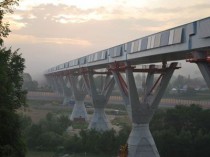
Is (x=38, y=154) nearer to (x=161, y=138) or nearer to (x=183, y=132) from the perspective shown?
(x=161, y=138)

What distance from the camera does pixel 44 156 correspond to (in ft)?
133

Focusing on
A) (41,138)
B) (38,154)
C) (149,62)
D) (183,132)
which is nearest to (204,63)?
(149,62)

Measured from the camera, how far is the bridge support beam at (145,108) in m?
34.3

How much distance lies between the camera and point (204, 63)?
21922mm

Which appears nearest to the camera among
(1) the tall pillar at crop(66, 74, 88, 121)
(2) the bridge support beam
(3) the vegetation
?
(2) the bridge support beam

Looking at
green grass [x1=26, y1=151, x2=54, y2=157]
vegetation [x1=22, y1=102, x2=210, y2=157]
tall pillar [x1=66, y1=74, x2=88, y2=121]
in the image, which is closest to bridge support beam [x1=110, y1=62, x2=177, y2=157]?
vegetation [x1=22, y1=102, x2=210, y2=157]

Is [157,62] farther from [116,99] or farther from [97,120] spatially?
[116,99]

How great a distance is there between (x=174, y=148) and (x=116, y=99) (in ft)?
244

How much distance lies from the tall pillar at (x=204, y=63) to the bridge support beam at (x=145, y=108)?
1110cm

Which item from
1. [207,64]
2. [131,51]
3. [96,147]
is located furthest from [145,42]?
[96,147]

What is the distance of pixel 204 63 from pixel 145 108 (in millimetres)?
14442

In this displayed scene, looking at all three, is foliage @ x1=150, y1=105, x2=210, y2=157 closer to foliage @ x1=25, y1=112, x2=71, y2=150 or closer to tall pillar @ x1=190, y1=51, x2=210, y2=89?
foliage @ x1=25, y1=112, x2=71, y2=150

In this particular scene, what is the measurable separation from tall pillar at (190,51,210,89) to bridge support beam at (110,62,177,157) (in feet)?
36.4

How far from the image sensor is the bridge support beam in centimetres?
3431
